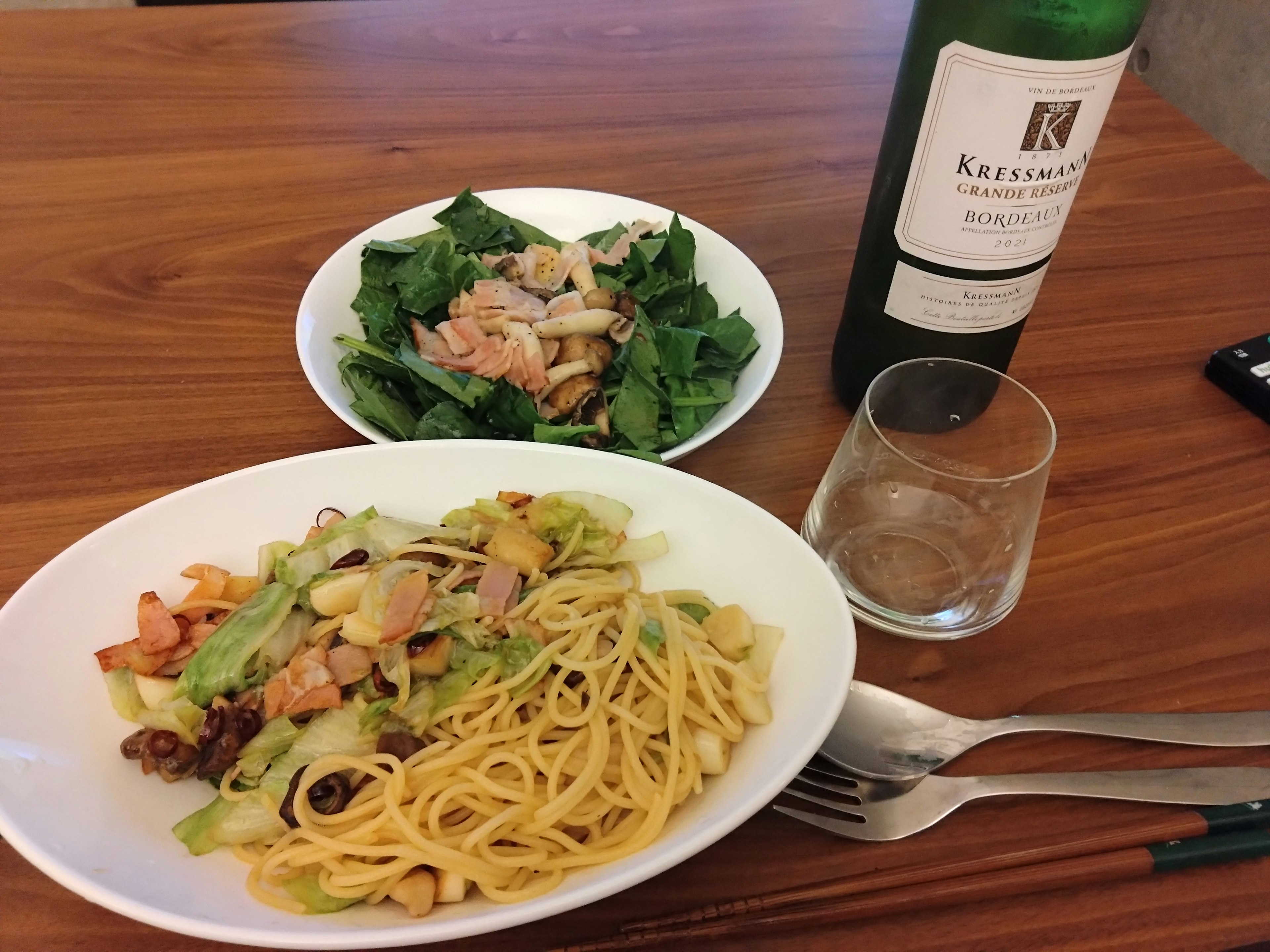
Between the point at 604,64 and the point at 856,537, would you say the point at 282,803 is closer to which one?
the point at 856,537

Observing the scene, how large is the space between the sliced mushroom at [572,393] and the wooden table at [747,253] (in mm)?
164

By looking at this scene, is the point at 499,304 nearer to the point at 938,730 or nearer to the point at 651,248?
the point at 651,248

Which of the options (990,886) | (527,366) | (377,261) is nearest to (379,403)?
(527,366)

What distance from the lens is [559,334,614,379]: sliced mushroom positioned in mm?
1050

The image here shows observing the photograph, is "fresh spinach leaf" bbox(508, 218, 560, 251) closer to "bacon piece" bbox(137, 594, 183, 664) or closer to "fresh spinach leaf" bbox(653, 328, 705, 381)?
"fresh spinach leaf" bbox(653, 328, 705, 381)

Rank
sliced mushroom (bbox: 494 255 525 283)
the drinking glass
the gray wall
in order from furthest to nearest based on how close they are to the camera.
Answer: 1. the gray wall
2. sliced mushroom (bbox: 494 255 525 283)
3. the drinking glass

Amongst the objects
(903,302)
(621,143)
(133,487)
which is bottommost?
(133,487)

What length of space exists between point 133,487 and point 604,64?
1320 mm

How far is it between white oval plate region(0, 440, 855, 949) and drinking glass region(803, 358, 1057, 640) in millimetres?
117

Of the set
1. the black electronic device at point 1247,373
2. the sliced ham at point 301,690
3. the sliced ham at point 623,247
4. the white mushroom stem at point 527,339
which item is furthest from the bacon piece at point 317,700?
the black electronic device at point 1247,373

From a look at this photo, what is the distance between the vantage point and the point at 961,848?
2.33 feet

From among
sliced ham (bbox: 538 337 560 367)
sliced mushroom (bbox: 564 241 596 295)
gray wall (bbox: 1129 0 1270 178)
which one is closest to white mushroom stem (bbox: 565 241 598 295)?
sliced mushroom (bbox: 564 241 596 295)

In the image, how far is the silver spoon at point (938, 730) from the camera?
740 mm

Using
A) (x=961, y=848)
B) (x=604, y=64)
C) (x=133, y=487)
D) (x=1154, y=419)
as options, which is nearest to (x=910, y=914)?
(x=961, y=848)
